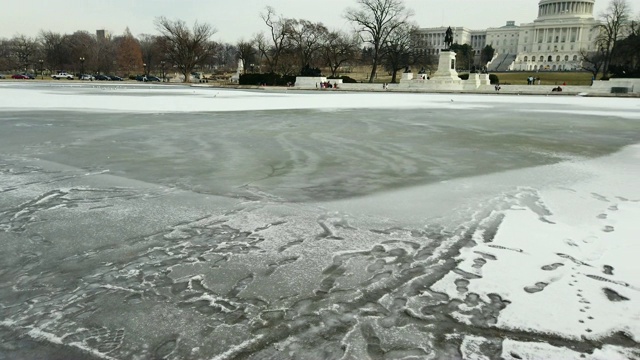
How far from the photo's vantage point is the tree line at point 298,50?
216ft

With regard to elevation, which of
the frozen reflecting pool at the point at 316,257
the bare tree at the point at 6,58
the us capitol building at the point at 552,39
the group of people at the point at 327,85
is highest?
the us capitol building at the point at 552,39

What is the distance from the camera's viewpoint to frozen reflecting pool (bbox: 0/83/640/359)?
2.62m

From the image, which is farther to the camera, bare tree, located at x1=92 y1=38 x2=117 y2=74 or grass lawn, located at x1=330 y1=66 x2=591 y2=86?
bare tree, located at x1=92 y1=38 x2=117 y2=74

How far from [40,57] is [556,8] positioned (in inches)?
4938

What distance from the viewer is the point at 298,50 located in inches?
2992

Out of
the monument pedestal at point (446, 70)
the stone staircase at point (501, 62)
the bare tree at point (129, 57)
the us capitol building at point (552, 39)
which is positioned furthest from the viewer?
the stone staircase at point (501, 62)

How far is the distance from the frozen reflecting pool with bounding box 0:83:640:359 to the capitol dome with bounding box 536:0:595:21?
5182 inches

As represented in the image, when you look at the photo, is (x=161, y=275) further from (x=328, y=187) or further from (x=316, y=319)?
(x=328, y=187)

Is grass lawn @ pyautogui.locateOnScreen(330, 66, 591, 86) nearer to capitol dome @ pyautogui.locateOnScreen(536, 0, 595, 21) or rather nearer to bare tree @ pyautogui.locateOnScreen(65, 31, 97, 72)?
capitol dome @ pyautogui.locateOnScreen(536, 0, 595, 21)

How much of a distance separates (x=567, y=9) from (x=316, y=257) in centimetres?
13948

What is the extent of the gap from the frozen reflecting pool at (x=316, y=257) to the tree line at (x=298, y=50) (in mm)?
49941

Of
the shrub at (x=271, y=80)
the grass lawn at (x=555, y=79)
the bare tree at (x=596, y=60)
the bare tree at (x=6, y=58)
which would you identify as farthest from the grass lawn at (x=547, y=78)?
the bare tree at (x=6, y=58)

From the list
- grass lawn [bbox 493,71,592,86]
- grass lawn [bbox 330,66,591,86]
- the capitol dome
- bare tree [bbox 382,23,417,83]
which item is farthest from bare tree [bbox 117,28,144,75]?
the capitol dome

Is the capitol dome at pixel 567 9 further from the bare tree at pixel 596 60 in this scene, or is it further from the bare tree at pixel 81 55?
the bare tree at pixel 81 55
